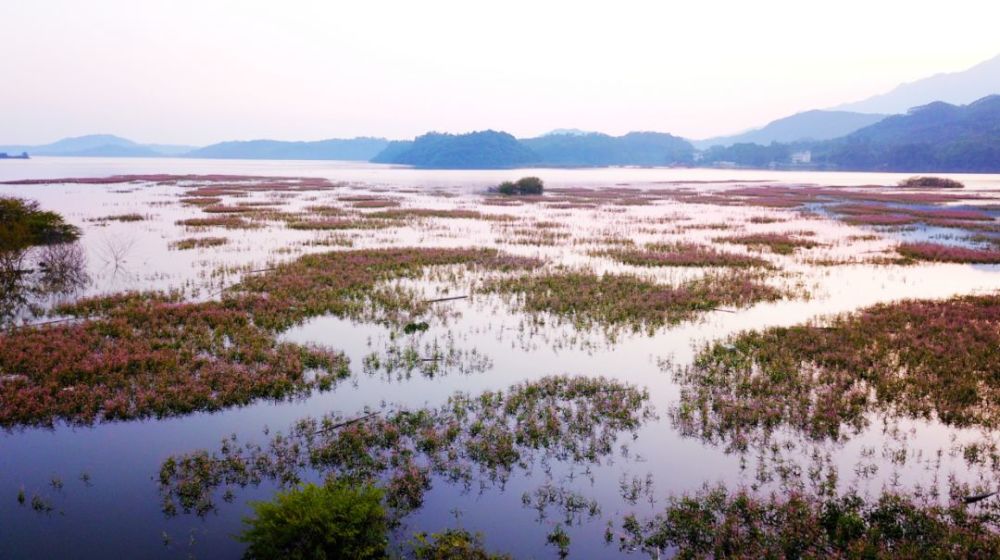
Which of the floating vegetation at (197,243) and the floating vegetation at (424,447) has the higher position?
the floating vegetation at (197,243)

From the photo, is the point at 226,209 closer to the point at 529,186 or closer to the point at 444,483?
the point at 529,186

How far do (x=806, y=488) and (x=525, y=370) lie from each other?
7.12 meters

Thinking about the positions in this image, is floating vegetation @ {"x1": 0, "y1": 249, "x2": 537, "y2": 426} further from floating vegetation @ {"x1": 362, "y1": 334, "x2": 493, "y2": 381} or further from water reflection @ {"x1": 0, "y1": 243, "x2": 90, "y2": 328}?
water reflection @ {"x1": 0, "y1": 243, "x2": 90, "y2": 328}

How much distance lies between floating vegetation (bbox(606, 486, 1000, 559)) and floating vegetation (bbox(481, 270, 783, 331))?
32.4 feet

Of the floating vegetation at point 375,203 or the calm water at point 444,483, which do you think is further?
the floating vegetation at point 375,203

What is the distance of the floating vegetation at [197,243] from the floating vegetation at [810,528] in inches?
1303

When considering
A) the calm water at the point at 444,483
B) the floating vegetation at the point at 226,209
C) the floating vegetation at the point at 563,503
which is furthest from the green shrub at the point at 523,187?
the floating vegetation at the point at 563,503

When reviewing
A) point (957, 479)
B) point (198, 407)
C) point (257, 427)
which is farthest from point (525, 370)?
point (957, 479)

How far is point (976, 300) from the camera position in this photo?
839 inches

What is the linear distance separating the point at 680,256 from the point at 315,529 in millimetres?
27613

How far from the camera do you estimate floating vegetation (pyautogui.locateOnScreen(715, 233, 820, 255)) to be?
34.8 metres

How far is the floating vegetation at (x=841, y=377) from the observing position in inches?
456

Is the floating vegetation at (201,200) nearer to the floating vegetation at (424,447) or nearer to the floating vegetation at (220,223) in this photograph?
the floating vegetation at (220,223)

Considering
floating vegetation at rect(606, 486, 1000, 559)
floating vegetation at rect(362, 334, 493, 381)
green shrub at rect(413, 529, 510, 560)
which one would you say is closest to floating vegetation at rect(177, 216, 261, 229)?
floating vegetation at rect(362, 334, 493, 381)
